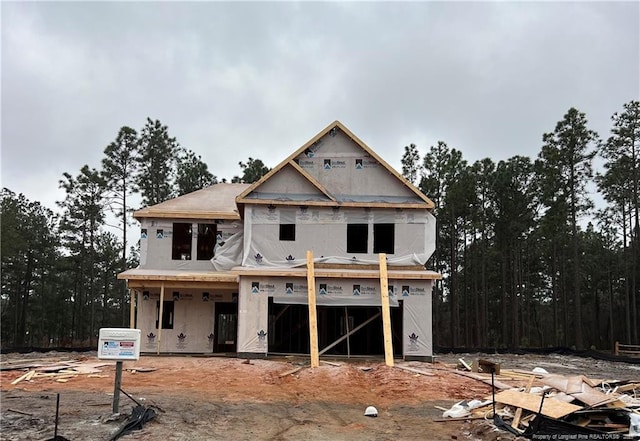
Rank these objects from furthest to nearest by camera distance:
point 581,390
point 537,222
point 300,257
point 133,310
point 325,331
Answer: point 537,222, point 325,331, point 133,310, point 300,257, point 581,390

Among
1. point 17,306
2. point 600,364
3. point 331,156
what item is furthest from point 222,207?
point 17,306

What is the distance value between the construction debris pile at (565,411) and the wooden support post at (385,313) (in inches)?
251

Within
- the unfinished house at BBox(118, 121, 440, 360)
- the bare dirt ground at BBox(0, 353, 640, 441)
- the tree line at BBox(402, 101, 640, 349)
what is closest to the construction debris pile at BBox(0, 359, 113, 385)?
the bare dirt ground at BBox(0, 353, 640, 441)

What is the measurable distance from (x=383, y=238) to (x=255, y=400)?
10.2 metres

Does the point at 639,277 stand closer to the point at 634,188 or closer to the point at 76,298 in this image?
the point at 634,188

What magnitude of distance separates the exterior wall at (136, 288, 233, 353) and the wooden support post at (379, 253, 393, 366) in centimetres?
668

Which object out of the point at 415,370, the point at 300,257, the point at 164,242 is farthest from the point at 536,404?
the point at 164,242

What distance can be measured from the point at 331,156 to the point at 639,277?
2693 centimetres

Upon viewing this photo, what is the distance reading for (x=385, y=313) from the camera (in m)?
17.5

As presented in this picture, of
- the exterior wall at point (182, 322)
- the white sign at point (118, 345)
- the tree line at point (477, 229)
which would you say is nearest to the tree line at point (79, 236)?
the tree line at point (477, 229)

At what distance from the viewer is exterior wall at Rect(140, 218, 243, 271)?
72.2 ft

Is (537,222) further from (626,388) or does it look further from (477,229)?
(626,388)

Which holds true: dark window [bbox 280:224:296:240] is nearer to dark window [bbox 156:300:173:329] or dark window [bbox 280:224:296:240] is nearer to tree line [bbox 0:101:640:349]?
dark window [bbox 156:300:173:329]

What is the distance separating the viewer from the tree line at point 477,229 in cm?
3092
